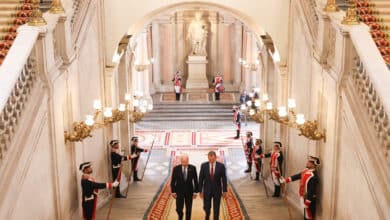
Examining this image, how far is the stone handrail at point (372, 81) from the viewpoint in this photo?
685cm

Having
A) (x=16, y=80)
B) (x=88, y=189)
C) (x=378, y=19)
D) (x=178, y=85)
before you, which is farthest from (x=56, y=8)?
(x=178, y=85)

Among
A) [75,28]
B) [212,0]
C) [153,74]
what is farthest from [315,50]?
[153,74]

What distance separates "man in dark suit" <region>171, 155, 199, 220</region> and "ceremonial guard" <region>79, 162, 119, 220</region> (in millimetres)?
1122

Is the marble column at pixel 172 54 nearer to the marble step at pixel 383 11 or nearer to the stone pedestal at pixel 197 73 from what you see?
the stone pedestal at pixel 197 73

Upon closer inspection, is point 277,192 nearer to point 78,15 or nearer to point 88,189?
point 88,189

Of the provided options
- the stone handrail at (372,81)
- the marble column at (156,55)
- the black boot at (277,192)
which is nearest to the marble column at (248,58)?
the marble column at (156,55)

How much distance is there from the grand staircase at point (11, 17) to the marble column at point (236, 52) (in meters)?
16.6

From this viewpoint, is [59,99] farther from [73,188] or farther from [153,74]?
[153,74]

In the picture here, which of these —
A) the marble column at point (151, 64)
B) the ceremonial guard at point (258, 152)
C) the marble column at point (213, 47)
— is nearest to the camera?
the ceremonial guard at point (258, 152)

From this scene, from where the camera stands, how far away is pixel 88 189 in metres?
9.76

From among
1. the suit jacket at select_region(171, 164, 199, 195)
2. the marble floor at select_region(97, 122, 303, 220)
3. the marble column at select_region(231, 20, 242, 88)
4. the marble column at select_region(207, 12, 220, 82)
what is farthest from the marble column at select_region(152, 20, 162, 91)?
the suit jacket at select_region(171, 164, 199, 195)

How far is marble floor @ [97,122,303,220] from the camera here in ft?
38.2

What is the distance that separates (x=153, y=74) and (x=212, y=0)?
14.6 metres

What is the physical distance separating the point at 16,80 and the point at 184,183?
13.0ft
